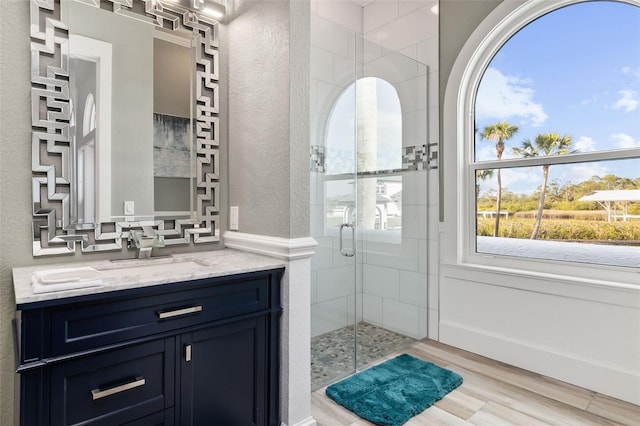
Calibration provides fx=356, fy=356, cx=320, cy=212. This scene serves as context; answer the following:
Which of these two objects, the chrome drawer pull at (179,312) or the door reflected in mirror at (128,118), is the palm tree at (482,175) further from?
the chrome drawer pull at (179,312)

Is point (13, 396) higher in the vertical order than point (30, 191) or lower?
lower

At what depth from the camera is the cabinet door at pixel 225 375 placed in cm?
145

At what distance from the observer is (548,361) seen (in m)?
2.33

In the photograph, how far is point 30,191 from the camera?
5.10 feet

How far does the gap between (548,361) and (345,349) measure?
134 centimetres

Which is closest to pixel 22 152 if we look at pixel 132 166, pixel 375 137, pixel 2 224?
pixel 2 224

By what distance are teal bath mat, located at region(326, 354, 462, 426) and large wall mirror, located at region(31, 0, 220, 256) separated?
4.10ft

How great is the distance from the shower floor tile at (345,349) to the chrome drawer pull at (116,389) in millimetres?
1217

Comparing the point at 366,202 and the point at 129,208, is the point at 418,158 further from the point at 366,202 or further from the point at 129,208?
the point at 129,208

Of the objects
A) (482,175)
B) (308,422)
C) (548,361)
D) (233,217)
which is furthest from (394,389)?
(482,175)

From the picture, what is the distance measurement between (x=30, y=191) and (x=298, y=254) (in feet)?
3.97

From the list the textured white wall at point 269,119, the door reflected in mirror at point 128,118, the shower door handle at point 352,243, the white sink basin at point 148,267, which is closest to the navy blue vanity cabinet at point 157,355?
the white sink basin at point 148,267

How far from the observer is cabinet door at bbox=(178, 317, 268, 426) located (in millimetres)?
1454

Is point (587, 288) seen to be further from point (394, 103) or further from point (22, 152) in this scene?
point (22, 152)
